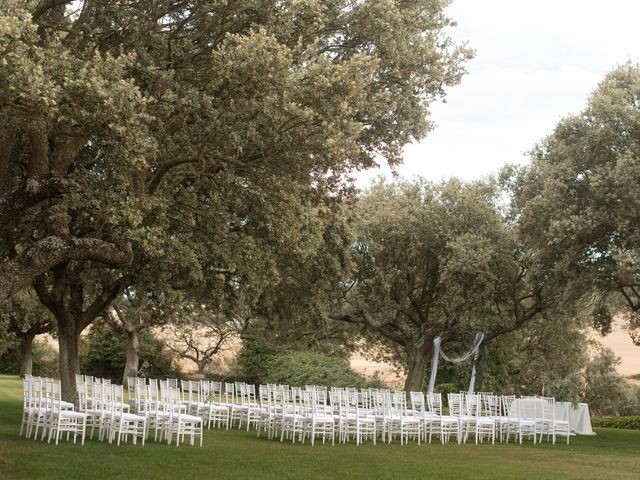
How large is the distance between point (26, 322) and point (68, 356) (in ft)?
63.0

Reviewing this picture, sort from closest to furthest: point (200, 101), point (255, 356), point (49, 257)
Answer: point (200, 101) → point (49, 257) → point (255, 356)

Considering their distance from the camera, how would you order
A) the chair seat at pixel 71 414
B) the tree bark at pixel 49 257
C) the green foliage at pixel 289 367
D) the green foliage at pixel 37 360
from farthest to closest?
the green foliage at pixel 37 360 → the green foliage at pixel 289 367 → the chair seat at pixel 71 414 → the tree bark at pixel 49 257

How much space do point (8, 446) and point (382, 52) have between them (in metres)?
9.08

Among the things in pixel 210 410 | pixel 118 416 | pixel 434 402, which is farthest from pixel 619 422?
pixel 118 416

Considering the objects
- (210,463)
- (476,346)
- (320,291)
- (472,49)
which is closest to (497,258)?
(476,346)

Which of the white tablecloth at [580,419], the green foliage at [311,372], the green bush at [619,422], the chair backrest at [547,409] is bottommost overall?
the green bush at [619,422]

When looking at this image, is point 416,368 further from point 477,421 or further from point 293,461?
point 293,461

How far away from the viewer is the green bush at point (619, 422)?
97.4 feet

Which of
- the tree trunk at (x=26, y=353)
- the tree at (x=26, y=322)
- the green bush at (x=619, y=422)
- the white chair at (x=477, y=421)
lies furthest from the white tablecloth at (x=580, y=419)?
the tree trunk at (x=26, y=353)

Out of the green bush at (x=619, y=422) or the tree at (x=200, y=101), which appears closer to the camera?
the tree at (x=200, y=101)

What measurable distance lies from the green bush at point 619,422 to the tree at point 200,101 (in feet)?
66.0

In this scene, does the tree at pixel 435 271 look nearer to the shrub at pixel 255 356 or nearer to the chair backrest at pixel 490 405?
the chair backrest at pixel 490 405

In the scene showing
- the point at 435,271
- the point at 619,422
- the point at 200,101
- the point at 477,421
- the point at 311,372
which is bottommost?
the point at 619,422

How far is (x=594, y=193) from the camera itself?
68.1 ft
